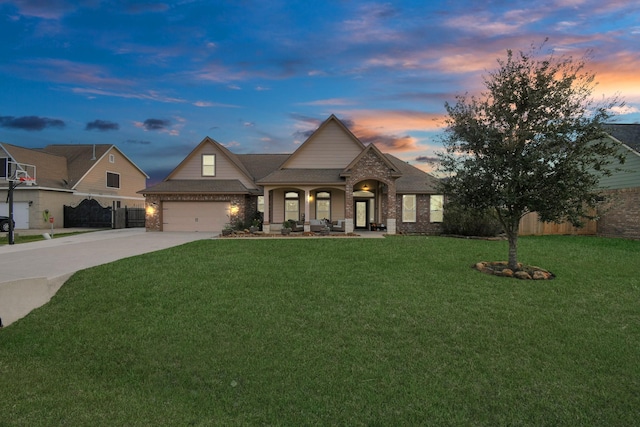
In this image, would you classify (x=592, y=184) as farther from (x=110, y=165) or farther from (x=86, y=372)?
(x=110, y=165)

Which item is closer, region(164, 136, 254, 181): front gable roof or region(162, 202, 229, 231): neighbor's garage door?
region(162, 202, 229, 231): neighbor's garage door

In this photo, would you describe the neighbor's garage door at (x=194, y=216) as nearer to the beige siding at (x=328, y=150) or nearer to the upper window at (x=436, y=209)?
the beige siding at (x=328, y=150)

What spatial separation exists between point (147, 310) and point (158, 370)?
2.46 m

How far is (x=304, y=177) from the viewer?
67.9 ft

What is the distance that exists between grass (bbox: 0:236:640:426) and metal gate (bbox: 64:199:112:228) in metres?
22.0

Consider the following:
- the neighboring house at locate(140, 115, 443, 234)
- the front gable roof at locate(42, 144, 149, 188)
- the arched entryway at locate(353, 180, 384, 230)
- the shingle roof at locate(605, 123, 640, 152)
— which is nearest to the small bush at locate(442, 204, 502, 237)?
the neighboring house at locate(140, 115, 443, 234)

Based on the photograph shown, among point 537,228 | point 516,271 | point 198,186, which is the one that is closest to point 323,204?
point 198,186

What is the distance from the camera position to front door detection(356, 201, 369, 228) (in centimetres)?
2394

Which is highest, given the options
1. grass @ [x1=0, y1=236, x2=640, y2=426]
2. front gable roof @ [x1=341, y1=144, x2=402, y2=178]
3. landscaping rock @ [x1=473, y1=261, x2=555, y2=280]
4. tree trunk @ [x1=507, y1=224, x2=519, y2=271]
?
front gable roof @ [x1=341, y1=144, x2=402, y2=178]

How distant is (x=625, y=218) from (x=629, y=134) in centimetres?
550

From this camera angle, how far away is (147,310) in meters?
6.75

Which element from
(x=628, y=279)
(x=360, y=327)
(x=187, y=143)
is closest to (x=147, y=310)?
(x=360, y=327)

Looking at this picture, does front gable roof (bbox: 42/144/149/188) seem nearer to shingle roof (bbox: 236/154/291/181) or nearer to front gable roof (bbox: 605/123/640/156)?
shingle roof (bbox: 236/154/291/181)

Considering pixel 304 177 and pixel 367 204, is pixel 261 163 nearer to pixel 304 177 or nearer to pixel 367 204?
pixel 304 177
